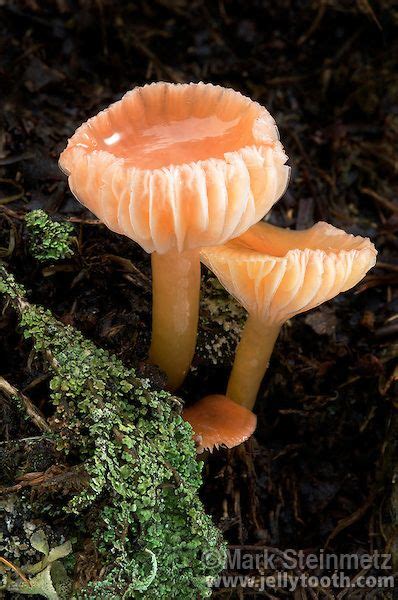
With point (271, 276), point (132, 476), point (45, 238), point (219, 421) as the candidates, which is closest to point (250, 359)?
point (219, 421)

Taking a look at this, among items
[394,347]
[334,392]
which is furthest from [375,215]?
[334,392]

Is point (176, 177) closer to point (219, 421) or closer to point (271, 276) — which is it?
point (271, 276)

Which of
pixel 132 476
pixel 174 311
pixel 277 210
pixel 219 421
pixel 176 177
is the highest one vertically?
pixel 277 210

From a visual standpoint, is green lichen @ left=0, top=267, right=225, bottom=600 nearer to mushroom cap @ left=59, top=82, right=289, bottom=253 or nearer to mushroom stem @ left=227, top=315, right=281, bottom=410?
mushroom stem @ left=227, top=315, right=281, bottom=410

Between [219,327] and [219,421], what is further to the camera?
[219,327]

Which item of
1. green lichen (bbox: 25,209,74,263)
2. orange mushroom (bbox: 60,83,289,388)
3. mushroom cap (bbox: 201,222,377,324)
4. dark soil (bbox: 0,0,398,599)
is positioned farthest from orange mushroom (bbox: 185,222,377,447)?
green lichen (bbox: 25,209,74,263)

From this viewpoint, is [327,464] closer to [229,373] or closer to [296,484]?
[296,484]
